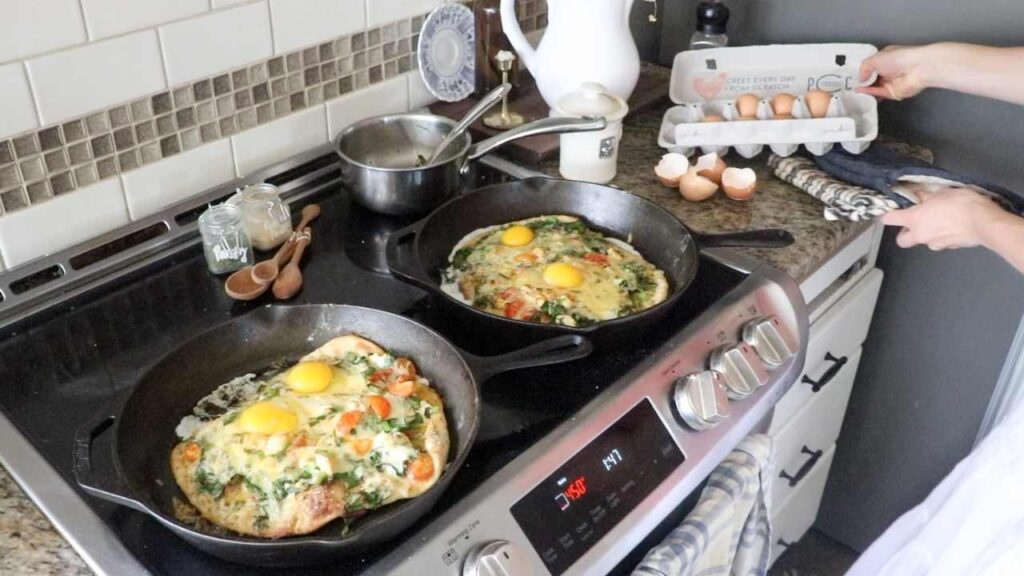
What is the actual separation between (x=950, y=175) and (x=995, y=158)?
0.80ft

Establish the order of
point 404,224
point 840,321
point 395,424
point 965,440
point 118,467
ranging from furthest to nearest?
point 965,440, point 840,321, point 404,224, point 395,424, point 118,467

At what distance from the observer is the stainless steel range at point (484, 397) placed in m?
0.81

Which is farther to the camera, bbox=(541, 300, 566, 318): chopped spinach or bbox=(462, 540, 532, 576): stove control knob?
bbox=(541, 300, 566, 318): chopped spinach

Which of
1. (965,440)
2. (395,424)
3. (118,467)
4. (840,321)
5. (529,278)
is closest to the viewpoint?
(118,467)

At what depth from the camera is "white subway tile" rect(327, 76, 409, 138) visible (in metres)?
1.40

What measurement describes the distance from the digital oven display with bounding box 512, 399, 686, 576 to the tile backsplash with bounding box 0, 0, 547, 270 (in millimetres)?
699

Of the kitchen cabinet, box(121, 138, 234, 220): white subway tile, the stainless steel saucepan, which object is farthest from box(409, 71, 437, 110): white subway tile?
the kitchen cabinet

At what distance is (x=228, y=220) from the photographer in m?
1.13

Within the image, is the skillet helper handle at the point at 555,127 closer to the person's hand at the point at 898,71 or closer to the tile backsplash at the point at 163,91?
the tile backsplash at the point at 163,91

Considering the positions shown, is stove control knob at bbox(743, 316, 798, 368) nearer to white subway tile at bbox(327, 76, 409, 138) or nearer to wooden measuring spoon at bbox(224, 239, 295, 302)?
wooden measuring spoon at bbox(224, 239, 295, 302)

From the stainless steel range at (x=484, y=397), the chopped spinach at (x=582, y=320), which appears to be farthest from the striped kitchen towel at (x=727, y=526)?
the chopped spinach at (x=582, y=320)

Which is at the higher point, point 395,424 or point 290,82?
point 290,82

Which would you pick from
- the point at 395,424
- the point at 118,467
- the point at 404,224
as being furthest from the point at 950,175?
the point at 118,467

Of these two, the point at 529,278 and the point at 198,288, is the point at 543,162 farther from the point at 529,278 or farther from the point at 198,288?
the point at 198,288
